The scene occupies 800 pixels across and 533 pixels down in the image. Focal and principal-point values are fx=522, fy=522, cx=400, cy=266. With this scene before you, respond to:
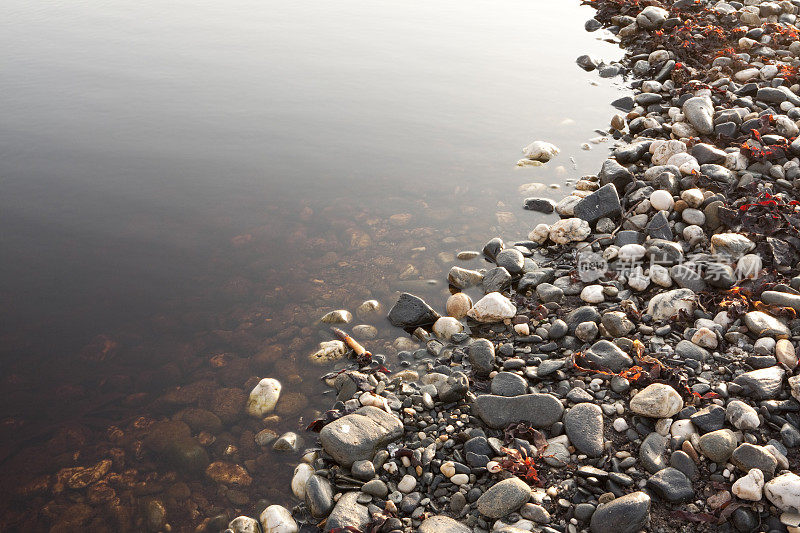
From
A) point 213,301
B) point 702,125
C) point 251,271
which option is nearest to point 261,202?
point 251,271

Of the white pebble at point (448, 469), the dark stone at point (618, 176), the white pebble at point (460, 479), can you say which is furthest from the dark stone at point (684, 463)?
the dark stone at point (618, 176)

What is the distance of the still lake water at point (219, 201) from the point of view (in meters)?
5.25

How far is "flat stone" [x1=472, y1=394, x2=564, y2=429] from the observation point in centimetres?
470

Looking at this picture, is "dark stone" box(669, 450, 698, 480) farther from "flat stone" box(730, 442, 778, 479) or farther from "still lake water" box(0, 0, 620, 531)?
"still lake water" box(0, 0, 620, 531)

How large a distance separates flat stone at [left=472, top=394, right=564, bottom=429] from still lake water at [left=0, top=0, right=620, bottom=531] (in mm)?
1549

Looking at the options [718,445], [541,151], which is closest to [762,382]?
[718,445]

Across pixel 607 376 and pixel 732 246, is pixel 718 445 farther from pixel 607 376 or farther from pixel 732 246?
pixel 732 246

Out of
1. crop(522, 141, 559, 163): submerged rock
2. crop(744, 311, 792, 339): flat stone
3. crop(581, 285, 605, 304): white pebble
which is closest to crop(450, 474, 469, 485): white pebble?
crop(581, 285, 605, 304): white pebble

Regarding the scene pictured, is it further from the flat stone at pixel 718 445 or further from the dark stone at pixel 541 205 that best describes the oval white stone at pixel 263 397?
the dark stone at pixel 541 205

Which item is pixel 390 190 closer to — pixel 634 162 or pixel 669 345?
pixel 634 162

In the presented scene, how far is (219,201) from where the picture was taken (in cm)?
845

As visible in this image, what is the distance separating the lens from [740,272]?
18.9ft

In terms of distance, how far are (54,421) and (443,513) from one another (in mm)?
3970

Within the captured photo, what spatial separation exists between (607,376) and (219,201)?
20.9 feet
